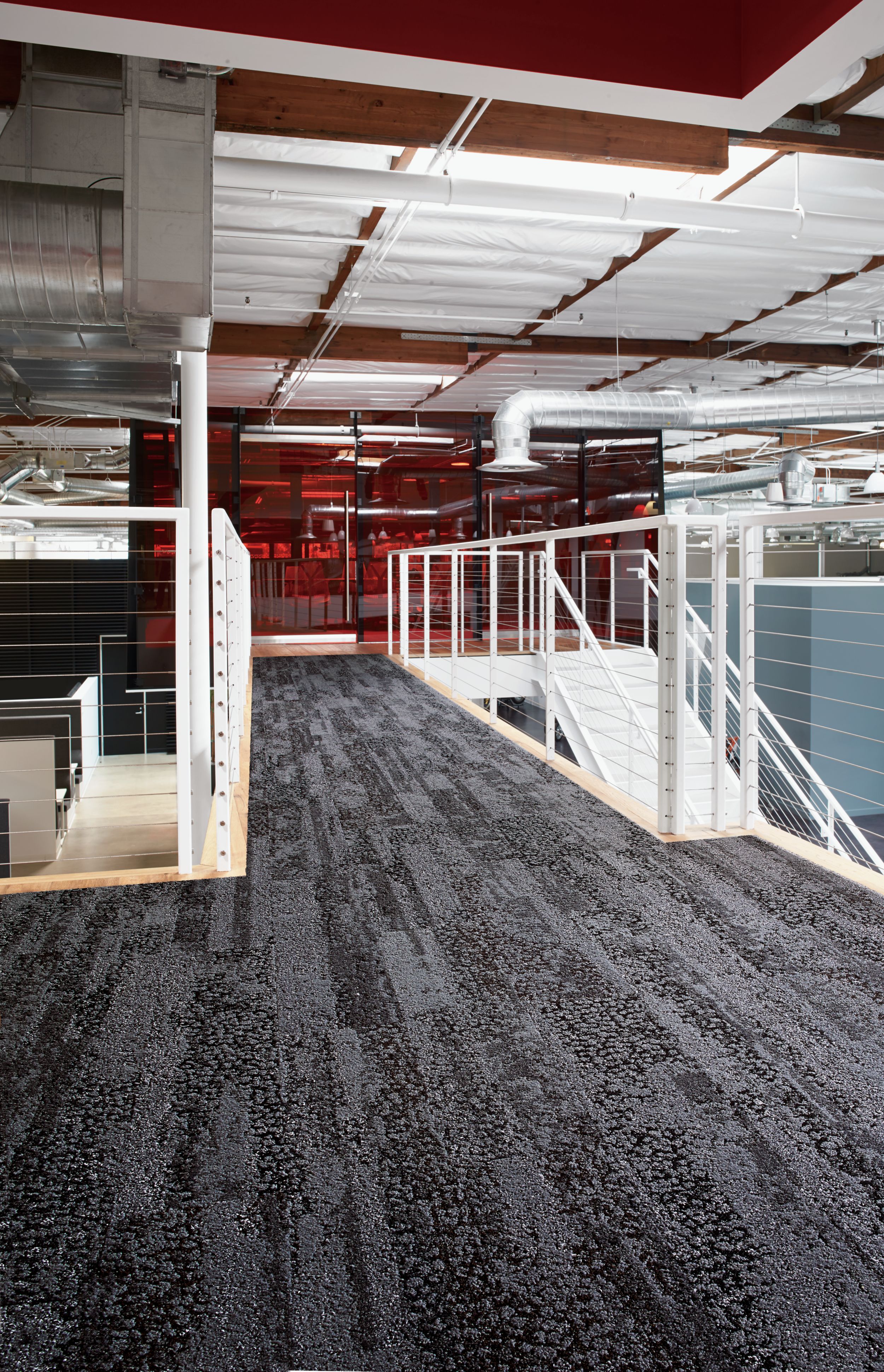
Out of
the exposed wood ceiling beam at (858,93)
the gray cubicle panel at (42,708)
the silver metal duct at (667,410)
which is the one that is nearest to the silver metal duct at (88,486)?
the gray cubicle panel at (42,708)

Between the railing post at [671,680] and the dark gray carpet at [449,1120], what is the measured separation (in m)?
0.25

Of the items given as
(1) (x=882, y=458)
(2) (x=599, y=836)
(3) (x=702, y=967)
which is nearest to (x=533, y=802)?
(2) (x=599, y=836)

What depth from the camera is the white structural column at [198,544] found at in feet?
12.5

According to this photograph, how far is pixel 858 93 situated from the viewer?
10.7 feet

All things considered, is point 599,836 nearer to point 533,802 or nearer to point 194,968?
point 533,802

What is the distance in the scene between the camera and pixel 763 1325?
1071 millimetres

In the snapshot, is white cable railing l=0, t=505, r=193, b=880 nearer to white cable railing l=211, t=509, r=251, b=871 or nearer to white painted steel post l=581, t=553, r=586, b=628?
white painted steel post l=581, t=553, r=586, b=628

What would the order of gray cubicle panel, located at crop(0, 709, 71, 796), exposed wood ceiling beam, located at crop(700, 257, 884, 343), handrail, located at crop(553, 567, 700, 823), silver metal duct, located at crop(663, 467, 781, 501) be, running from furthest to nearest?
silver metal duct, located at crop(663, 467, 781, 501) < gray cubicle panel, located at crop(0, 709, 71, 796) < exposed wood ceiling beam, located at crop(700, 257, 884, 343) < handrail, located at crop(553, 567, 700, 823)

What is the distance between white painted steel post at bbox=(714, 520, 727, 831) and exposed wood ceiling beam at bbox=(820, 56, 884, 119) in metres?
1.69

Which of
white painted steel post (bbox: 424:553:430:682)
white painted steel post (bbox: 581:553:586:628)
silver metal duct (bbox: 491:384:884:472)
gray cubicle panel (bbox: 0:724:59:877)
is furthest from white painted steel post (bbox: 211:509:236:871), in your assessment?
silver metal duct (bbox: 491:384:884:472)

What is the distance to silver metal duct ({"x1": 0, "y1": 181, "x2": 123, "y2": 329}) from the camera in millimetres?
3205

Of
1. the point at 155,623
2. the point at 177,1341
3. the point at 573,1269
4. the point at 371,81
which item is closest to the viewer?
the point at 177,1341

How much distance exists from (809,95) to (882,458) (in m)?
11.9

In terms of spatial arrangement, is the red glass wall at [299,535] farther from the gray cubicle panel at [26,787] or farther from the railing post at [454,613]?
the gray cubicle panel at [26,787]
